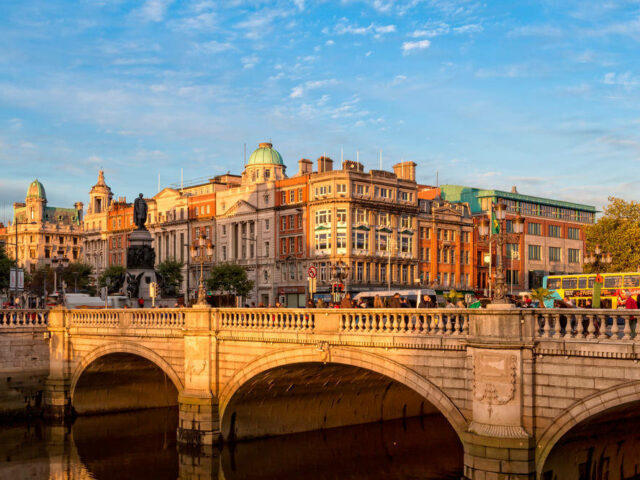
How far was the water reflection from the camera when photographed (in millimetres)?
32031

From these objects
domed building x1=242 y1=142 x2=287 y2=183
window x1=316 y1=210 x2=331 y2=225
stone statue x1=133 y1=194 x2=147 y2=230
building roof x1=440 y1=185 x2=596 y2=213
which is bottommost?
stone statue x1=133 y1=194 x2=147 y2=230

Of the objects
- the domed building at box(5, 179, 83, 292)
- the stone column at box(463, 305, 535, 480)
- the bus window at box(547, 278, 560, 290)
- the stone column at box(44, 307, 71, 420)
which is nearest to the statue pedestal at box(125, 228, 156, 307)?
the stone column at box(44, 307, 71, 420)

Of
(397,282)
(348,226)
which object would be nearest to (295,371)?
(348,226)

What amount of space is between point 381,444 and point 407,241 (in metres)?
55.6

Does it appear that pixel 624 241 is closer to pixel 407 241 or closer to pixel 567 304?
pixel 407 241

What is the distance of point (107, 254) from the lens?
403 ft

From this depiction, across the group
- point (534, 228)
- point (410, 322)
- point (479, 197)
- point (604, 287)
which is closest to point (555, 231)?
point (534, 228)

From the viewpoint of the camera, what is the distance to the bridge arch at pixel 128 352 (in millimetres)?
34275

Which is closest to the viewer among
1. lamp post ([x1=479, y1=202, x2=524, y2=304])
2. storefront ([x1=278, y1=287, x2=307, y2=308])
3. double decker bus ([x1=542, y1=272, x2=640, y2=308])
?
lamp post ([x1=479, y1=202, x2=524, y2=304])

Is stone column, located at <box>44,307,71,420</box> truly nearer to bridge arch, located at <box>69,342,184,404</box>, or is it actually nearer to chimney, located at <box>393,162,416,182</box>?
bridge arch, located at <box>69,342,184,404</box>

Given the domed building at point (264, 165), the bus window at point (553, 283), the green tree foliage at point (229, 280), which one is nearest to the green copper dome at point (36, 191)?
the domed building at point (264, 165)

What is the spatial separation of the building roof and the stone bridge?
64021mm

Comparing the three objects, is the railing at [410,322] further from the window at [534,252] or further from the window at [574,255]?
the window at [574,255]

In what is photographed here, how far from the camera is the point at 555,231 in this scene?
360 feet
